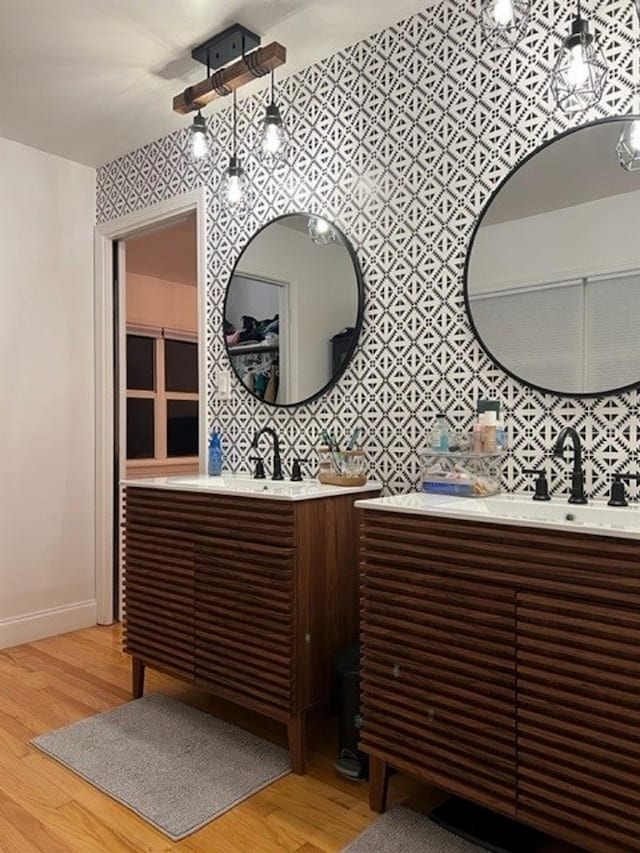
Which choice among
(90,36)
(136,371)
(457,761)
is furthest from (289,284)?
(136,371)

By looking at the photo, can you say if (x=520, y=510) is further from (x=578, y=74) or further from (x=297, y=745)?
(x=578, y=74)

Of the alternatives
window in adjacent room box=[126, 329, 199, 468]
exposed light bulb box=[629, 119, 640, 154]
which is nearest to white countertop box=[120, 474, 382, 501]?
exposed light bulb box=[629, 119, 640, 154]

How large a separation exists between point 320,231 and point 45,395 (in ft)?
5.89

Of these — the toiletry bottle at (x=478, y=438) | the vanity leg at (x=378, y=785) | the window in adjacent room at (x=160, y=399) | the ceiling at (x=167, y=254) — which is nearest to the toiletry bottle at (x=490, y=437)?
the toiletry bottle at (x=478, y=438)

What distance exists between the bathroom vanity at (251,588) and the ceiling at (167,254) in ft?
7.47

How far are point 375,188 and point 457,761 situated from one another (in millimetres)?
1904

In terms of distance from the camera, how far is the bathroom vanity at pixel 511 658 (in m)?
1.39

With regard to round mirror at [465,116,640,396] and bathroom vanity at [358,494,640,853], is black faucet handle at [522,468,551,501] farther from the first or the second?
round mirror at [465,116,640,396]

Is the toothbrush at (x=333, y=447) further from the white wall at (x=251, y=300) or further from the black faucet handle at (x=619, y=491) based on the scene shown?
the black faucet handle at (x=619, y=491)

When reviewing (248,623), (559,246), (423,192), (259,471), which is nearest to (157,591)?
(248,623)

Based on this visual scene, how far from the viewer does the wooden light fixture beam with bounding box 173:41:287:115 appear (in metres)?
2.31

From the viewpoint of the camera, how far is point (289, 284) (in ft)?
8.88

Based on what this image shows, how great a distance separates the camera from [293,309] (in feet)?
8.82

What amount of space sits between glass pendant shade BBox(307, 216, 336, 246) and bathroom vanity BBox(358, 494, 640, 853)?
1.16 metres
